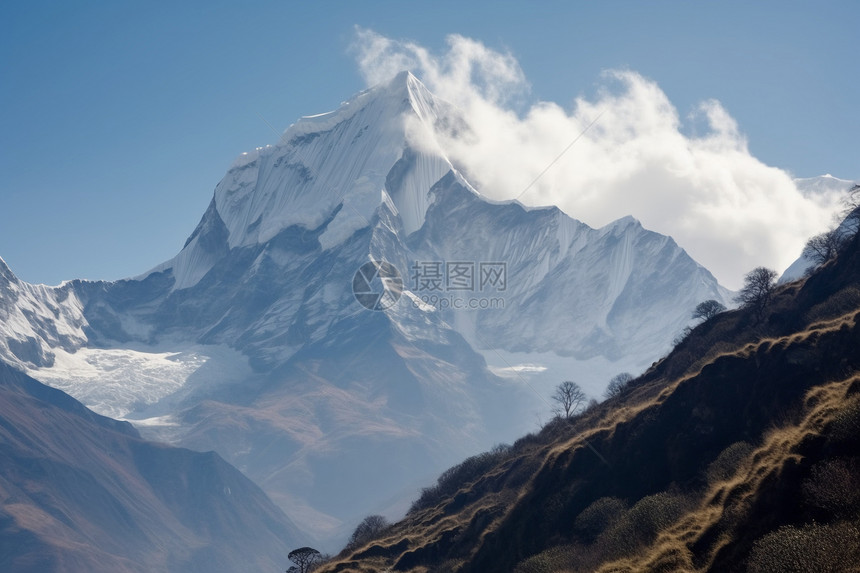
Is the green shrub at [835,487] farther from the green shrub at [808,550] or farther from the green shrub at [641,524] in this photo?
the green shrub at [641,524]

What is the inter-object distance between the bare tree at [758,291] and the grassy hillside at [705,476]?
1.33 metres

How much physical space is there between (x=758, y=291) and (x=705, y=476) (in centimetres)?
3977

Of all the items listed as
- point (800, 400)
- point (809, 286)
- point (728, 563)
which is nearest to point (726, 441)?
point (800, 400)

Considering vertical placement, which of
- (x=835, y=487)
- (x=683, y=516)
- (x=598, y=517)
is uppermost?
(x=598, y=517)

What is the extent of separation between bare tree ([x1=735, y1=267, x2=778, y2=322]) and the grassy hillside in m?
1.33

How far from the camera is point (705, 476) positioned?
67.1 meters

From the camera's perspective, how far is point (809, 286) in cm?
9025

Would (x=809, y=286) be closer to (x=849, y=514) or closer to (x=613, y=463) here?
(x=613, y=463)

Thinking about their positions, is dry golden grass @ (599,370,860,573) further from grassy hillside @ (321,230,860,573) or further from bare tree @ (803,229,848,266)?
bare tree @ (803,229,848,266)

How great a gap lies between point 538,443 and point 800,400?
47.5 meters

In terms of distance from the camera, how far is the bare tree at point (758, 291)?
9406cm

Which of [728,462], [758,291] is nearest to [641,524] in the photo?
[728,462]

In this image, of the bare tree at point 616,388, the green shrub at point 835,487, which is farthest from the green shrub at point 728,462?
the bare tree at point 616,388

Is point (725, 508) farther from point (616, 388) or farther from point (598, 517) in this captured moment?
point (616, 388)
